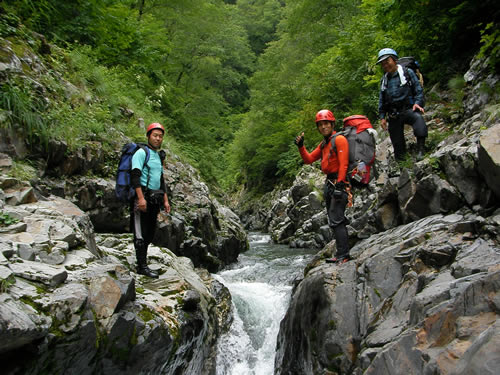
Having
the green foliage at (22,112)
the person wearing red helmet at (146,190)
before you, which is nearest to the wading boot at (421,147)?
the person wearing red helmet at (146,190)

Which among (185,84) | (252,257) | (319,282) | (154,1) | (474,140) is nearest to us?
(474,140)

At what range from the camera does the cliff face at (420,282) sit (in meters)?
2.82

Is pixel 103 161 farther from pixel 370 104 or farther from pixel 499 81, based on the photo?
pixel 370 104

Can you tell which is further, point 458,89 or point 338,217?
point 458,89

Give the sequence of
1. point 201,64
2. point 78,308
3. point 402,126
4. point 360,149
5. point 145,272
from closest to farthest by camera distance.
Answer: point 78,308, point 360,149, point 145,272, point 402,126, point 201,64

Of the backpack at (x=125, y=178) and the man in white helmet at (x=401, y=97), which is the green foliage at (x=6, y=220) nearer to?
the backpack at (x=125, y=178)

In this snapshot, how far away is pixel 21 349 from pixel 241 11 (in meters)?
53.7

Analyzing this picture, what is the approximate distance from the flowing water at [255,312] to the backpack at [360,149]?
3.14m

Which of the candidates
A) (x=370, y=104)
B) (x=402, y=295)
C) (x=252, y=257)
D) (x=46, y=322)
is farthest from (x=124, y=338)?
(x=370, y=104)

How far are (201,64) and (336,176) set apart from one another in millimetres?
18036

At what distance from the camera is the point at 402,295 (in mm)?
4160

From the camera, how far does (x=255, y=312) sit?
27.5 feet

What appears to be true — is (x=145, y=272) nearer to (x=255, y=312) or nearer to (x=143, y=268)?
(x=143, y=268)

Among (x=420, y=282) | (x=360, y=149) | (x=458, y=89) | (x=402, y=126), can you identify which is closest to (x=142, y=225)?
(x=360, y=149)
